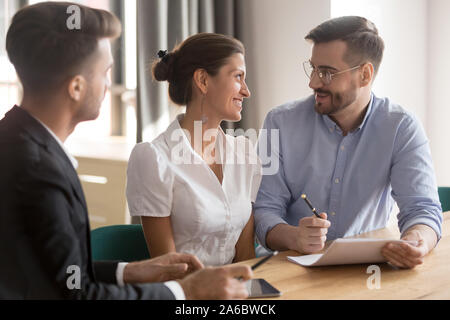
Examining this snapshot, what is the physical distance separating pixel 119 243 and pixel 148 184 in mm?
224

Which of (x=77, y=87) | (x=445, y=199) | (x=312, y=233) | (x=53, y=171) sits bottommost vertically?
(x=445, y=199)

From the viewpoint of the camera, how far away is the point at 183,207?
1.76m

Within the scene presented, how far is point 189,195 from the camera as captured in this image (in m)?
1.77

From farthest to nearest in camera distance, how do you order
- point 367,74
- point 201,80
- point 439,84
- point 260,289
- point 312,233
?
point 439,84 < point 367,74 < point 201,80 < point 312,233 < point 260,289

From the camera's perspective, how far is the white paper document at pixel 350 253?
1.43 metres

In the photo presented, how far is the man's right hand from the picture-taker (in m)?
1.61

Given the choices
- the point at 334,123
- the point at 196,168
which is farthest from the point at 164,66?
the point at 334,123

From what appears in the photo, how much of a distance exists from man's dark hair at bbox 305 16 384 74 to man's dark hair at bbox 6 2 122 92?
1246 mm

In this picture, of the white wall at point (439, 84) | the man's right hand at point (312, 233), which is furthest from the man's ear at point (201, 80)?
the white wall at point (439, 84)

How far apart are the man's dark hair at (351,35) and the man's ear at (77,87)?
49.6 inches

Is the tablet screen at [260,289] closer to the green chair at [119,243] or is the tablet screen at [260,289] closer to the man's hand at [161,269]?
the man's hand at [161,269]

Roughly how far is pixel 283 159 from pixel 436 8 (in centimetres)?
208

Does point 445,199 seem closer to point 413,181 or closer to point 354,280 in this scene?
point 413,181

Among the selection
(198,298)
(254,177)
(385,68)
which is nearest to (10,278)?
(198,298)
